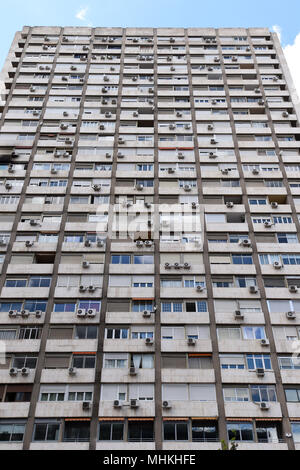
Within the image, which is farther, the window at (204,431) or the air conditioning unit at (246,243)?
the air conditioning unit at (246,243)

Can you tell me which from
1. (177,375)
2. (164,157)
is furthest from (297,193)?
(177,375)

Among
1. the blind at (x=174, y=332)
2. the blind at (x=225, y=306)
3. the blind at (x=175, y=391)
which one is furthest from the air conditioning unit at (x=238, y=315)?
the blind at (x=175, y=391)

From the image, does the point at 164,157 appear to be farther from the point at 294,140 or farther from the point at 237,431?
the point at 237,431

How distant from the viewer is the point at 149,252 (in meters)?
28.9

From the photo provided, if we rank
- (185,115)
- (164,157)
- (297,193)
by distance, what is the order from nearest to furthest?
1. (297,193)
2. (164,157)
3. (185,115)

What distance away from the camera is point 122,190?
32.3 m

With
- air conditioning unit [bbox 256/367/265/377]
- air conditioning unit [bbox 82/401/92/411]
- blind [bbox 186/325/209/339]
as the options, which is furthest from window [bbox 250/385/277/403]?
air conditioning unit [bbox 82/401/92/411]

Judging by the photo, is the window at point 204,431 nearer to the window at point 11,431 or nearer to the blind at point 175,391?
the blind at point 175,391

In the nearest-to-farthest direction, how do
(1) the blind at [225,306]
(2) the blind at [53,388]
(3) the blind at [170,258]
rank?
1. (2) the blind at [53,388]
2. (1) the blind at [225,306]
3. (3) the blind at [170,258]

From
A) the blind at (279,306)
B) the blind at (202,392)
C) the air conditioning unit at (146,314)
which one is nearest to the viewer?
the blind at (202,392)

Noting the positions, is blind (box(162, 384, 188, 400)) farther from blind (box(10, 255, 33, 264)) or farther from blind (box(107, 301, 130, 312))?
blind (box(10, 255, 33, 264))

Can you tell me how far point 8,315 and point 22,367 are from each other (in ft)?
11.1

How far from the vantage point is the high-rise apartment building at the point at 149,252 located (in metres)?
22.6

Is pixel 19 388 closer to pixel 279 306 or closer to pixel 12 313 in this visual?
pixel 12 313
